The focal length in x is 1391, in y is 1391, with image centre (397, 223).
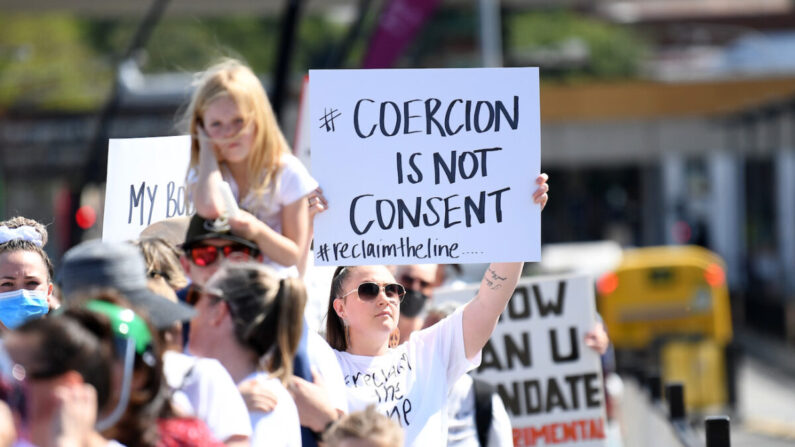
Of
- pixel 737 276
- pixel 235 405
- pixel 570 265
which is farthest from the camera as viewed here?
pixel 737 276

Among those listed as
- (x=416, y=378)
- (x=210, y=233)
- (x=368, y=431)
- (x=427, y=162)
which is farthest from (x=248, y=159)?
(x=368, y=431)

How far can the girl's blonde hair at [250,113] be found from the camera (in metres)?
5.02

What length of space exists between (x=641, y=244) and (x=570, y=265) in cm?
2145

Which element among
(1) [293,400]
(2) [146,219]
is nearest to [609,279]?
(2) [146,219]

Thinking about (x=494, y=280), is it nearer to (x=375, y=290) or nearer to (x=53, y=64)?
(x=375, y=290)

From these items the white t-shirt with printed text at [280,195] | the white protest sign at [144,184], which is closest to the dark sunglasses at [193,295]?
the white t-shirt with printed text at [280,195]

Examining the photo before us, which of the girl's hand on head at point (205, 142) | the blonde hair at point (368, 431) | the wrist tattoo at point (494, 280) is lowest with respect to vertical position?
the blonde hair at point (368, 431)

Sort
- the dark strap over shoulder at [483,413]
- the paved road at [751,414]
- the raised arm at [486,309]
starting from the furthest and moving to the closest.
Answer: the paved road at [751,414], the dark strap over shoulder at [483,413], the raised arm at [486,309]

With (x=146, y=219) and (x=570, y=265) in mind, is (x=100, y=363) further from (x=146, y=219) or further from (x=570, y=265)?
(x=570, y=265)

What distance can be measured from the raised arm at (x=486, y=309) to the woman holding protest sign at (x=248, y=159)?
718 millimetres

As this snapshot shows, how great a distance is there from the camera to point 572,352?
670 cm

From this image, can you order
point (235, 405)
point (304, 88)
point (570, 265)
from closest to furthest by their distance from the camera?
point (235, 405) → point (304, 88) → point (570, 265)

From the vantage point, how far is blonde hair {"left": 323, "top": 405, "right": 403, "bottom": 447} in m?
3.34

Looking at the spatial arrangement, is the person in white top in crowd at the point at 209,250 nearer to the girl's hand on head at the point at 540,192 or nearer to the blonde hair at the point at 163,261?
the blonde hair at the point at 163,261
